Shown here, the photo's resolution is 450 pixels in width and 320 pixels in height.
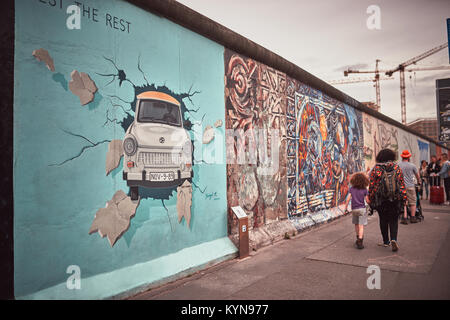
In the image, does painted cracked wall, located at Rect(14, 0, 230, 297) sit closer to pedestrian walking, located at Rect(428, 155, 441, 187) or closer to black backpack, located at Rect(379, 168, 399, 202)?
black backpack, located at Rect(379, 168, 399, 202)

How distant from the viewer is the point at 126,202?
4090 millimetres

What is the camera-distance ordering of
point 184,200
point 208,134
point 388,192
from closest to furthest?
point 184,200 → point 208,134 → point 388,192

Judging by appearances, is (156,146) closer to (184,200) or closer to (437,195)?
(184,200)

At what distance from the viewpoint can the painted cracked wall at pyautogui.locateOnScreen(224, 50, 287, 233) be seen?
6191 mm

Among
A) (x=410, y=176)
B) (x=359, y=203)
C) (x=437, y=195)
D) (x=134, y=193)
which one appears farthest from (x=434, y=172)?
(x=134, y=193)

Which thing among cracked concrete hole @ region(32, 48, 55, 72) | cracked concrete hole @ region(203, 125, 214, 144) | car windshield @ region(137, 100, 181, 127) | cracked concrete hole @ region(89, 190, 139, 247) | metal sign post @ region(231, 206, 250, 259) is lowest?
metal sign post @ region(231, 206, 250, 259)

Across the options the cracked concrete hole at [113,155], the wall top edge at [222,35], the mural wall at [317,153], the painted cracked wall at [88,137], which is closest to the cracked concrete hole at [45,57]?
the painted cracked wall at [88,137]

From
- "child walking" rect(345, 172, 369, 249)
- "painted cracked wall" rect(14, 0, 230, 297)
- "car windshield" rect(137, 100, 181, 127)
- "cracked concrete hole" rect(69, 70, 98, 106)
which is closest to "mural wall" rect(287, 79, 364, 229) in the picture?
"child walking" rect(345, 172, 369, 249)

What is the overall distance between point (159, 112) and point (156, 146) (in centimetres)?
50

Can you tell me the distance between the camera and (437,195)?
41.2 ft

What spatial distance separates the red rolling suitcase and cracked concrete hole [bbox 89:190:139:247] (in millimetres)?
12645

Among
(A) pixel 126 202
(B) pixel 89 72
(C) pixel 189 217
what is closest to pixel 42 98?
(B) pixel 89 72

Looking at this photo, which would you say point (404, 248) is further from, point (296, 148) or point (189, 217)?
point (189, 217)
